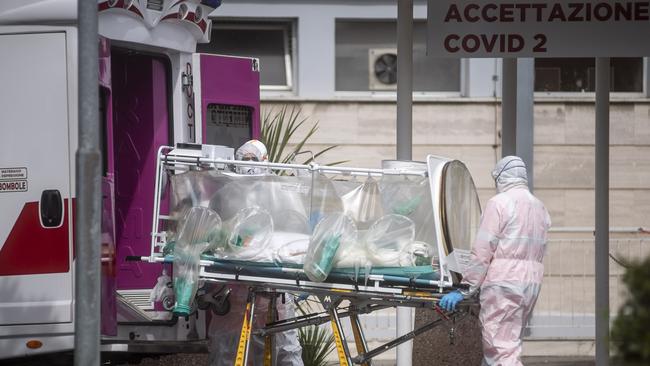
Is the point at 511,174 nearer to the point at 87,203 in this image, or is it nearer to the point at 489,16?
the point at 489,16

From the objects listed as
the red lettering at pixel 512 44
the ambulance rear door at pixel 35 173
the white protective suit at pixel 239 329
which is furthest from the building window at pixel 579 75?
the ambulance rear door at pixel 35 173

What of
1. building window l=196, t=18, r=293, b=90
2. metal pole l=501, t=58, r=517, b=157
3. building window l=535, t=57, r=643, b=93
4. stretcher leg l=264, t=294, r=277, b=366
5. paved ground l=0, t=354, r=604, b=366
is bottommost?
paved ground l=0, t=354, r=604, b=366

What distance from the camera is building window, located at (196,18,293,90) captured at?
13.1 meters

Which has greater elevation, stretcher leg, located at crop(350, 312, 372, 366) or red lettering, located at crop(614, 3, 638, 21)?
red lettering, located at crop(614, 3, 638, 21)

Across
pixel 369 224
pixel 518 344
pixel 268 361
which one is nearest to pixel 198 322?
pixel 268 361

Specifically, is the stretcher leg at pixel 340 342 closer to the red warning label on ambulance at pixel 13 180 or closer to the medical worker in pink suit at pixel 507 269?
the medical worker in pink suit at pixel 507 269

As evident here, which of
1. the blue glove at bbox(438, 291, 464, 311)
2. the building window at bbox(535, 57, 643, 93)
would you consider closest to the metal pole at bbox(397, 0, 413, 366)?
the blue glove at bbox(438, 291, 464, 311)

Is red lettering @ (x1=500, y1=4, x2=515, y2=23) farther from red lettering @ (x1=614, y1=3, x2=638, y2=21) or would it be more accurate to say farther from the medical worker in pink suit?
the medical worker in pink suit

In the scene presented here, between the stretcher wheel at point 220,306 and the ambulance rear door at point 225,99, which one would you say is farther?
the ambulance rear door at point 225,99

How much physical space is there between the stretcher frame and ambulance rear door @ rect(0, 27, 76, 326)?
21.9 inches

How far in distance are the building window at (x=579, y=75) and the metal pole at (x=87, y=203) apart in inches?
327

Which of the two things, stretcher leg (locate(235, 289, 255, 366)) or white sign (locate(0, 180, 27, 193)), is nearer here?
stretcher leg (locate(235, 289, 255, 366))

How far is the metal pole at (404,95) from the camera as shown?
28.3 ft

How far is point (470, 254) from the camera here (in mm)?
6988
